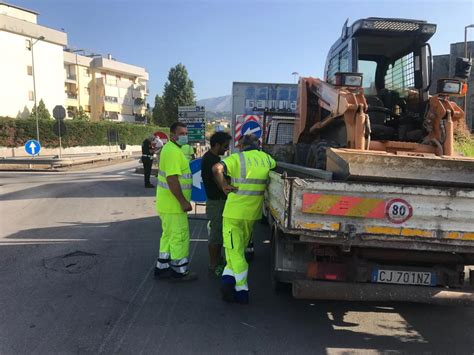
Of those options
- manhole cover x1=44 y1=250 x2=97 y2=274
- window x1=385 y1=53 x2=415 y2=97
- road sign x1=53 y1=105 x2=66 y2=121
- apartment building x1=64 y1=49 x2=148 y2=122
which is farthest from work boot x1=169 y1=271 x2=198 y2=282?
apartment building x1=64 y1=49 x2=148 y2=122

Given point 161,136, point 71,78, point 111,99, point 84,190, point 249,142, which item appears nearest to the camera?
point 249,142

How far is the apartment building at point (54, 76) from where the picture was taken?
4741cm

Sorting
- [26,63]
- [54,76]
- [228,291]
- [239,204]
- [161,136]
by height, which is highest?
[26,63]

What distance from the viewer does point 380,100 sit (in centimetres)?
677

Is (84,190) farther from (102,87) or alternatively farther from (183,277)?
(102,87)

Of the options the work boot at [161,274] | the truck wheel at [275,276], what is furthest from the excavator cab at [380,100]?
the work boot at [161,274]

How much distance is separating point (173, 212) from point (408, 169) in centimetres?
284

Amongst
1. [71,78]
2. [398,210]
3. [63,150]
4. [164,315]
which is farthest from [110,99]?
[398,210]

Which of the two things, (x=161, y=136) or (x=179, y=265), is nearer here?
(x=179, y=265)

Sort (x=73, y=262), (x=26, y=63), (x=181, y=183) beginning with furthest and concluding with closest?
1. (x=26, y=63)
2. (x=73, y=262)
3. (x=181, y=183)

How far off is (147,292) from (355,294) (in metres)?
2.45

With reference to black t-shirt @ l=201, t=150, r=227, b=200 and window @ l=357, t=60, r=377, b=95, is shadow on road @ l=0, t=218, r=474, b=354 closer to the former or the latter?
black t-shirt @ l=201, t=150, r=227, b=200

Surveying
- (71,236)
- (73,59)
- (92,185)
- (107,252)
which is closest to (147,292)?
(107,252)

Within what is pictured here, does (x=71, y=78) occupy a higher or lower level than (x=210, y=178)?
higher
